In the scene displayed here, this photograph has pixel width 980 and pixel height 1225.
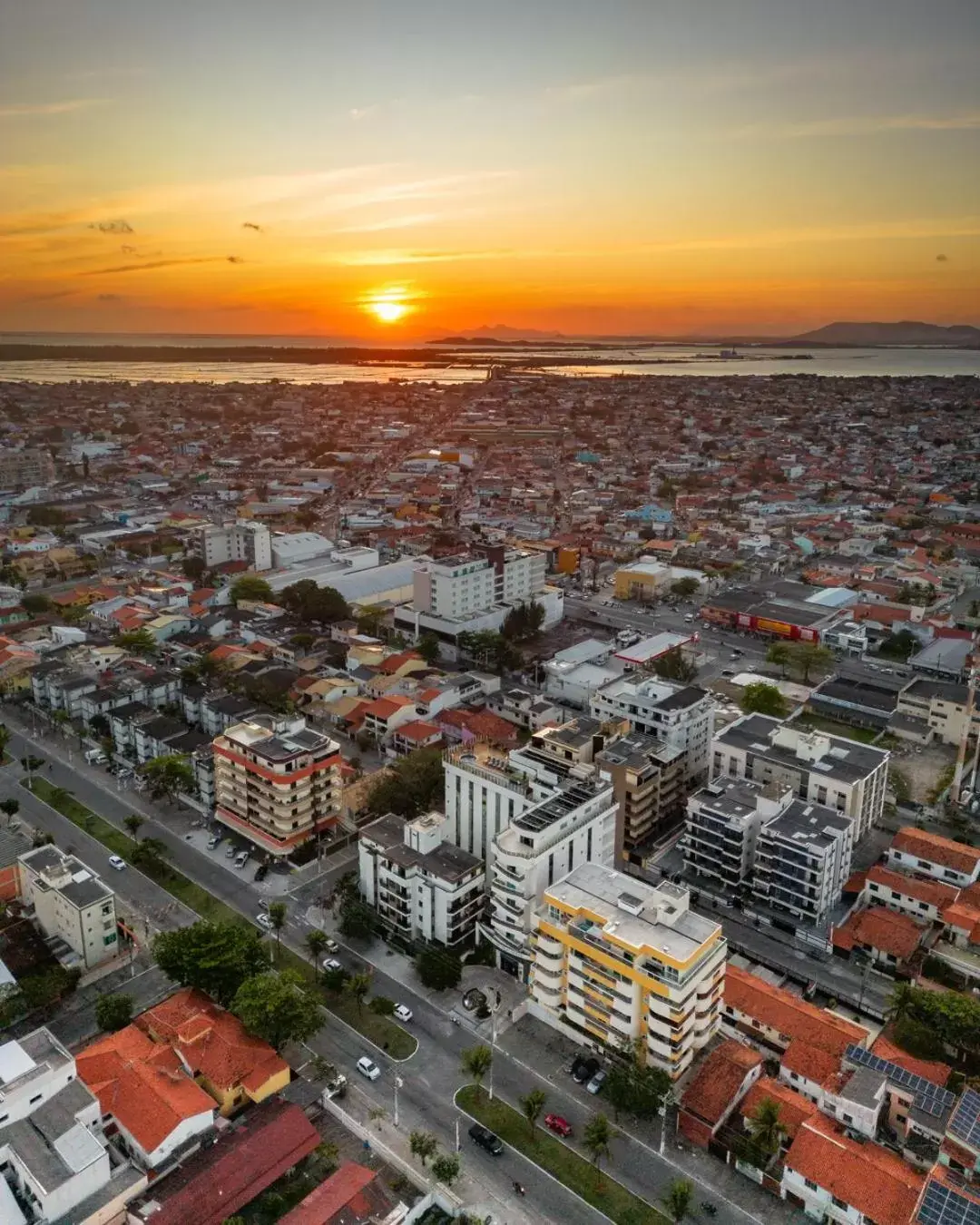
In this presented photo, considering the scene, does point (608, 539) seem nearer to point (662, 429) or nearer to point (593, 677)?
point (593, 677)

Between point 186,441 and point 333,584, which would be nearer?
point 333,584

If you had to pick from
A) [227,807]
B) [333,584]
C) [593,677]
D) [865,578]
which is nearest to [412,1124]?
[227,807]

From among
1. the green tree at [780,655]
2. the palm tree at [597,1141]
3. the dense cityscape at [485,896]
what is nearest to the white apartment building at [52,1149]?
the dense cityscape at [485,896]

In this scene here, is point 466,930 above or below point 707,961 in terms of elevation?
below

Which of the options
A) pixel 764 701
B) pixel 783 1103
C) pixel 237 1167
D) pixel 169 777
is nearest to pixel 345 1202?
pixel 237 1167

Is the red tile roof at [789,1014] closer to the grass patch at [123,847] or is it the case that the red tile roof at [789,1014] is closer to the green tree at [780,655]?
the grass patch at [123,847]

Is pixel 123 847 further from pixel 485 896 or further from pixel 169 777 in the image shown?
pixel 485 896
